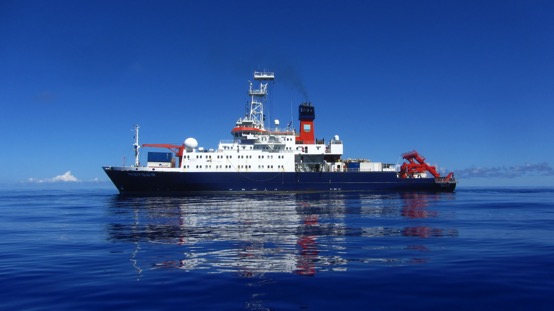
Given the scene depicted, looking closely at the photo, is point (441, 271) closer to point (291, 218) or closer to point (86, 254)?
point (86, 254)

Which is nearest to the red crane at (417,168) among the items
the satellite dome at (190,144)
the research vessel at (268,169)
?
the research vessel at (268,169)

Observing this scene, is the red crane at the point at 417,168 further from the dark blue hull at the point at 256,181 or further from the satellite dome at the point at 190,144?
the satellite dome at the point at 190,144

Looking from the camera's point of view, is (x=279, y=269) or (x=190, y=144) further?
(x=190, y=144)

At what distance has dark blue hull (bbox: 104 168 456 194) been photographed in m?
52.4

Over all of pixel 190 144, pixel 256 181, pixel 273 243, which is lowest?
pixel 273 243

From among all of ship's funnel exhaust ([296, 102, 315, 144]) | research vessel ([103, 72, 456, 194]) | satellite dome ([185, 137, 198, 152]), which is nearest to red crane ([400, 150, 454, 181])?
research vessel ([103, 72, 456, 194])

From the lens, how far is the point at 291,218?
892 inches

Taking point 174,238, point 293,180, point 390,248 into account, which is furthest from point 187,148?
point 390,248

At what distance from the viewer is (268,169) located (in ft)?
184

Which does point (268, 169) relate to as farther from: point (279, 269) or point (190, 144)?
point (279, 269)

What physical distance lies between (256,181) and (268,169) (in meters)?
2.59

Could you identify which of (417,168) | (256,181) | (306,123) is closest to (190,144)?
(256,181)

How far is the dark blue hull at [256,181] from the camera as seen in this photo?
5241 cm

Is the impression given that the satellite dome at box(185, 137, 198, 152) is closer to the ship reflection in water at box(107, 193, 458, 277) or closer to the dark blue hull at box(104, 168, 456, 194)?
the dark blue hull at box(104, 168, 456, 194)
